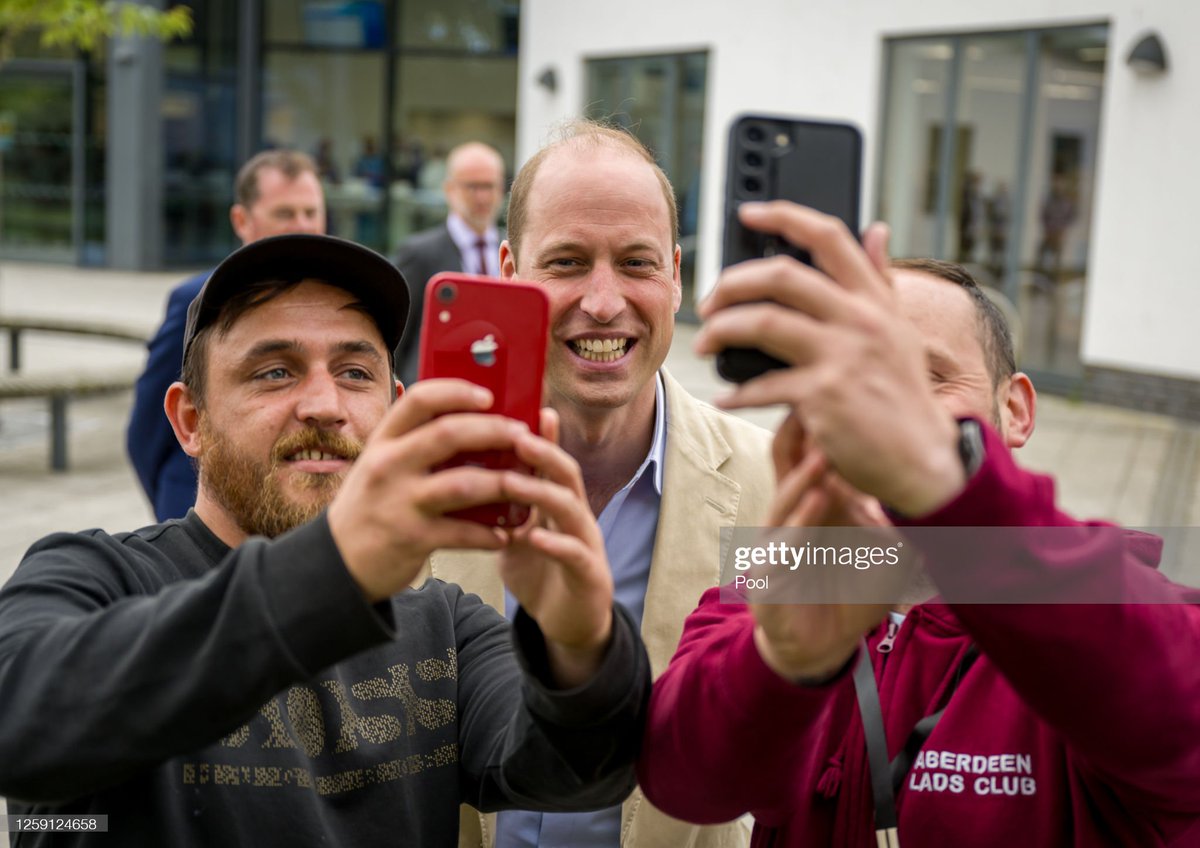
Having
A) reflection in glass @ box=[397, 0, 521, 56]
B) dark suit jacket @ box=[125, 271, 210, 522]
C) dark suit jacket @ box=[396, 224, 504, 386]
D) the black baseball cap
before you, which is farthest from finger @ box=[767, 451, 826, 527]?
reflection in glass @ box=[397, 0, 521, 56]

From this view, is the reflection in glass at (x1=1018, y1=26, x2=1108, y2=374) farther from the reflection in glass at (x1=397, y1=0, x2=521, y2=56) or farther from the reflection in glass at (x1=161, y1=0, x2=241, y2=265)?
the reflection in glass at (x1=161, y1=0, x2=241, y2=265)

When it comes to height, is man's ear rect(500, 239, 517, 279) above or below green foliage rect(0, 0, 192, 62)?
below

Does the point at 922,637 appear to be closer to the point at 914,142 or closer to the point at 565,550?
the point at 565,550

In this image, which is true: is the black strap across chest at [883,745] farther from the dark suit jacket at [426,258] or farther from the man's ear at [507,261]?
the dark suit jacket at [426,258]

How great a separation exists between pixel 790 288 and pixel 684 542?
5.57 feet

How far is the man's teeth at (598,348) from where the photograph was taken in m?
2.67

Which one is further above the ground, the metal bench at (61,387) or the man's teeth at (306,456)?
the man's teeth at (306,456)

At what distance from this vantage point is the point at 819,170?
4.20 ft

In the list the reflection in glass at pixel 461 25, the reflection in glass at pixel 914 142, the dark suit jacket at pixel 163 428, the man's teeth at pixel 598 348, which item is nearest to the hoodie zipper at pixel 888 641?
the man's teeth at pixel 598 348

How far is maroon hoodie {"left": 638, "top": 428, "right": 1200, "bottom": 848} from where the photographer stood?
1188mm

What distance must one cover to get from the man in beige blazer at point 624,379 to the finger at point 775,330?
5.09ft

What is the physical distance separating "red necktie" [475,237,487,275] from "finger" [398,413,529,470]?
588 cm

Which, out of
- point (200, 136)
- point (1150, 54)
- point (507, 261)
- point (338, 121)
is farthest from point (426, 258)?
point (338, 121)

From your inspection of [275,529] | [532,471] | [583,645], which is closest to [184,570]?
[275,529]
